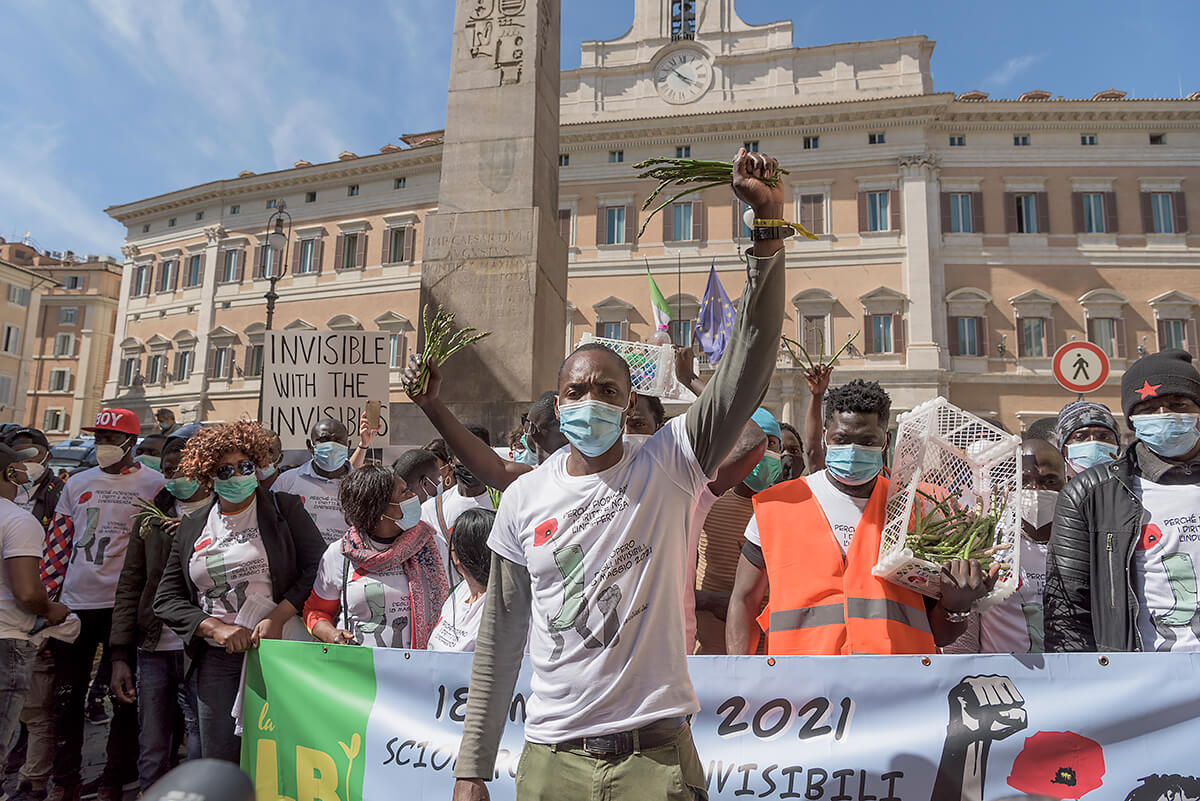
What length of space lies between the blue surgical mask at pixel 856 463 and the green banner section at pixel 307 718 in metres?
2.00

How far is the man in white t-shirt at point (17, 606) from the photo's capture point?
3.79 metres

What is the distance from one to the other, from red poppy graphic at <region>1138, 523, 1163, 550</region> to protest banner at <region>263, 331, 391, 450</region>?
483 centimetres

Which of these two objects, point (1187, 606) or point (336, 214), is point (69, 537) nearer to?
point (1187, 606)

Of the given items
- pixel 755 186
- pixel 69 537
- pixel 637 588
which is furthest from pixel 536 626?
pixel 69 537

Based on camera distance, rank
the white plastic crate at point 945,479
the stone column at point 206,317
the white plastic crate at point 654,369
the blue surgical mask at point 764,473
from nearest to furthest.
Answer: the white plastic crate at point 945,479 → the blue surgical mask at point 764,473 → the white plastic crate at point 654,369 → the stone column at point 206,317

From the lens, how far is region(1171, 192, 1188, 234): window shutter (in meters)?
27.9

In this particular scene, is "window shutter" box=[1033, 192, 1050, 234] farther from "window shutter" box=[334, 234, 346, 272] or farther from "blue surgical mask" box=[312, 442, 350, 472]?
"blue surgical mask" box=[312, 442, 350, 472]

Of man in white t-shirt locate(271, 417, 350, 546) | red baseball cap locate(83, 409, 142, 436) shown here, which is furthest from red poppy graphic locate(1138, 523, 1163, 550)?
red baseball cap locate(83, 409, 142, 436)

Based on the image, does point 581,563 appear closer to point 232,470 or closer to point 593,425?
point 593,425

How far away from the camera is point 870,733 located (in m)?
2.81

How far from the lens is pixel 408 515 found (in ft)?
12.4

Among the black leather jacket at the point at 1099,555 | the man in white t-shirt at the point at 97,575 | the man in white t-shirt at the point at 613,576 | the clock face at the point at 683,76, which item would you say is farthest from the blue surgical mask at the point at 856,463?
the clock face at the point at 683,76

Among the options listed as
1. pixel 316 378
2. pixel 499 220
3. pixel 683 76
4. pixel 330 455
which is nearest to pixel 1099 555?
pixel 330 455

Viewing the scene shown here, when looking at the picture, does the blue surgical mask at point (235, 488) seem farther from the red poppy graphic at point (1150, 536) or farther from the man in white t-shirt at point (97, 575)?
the red poppy graphic at point (1150, 536)
